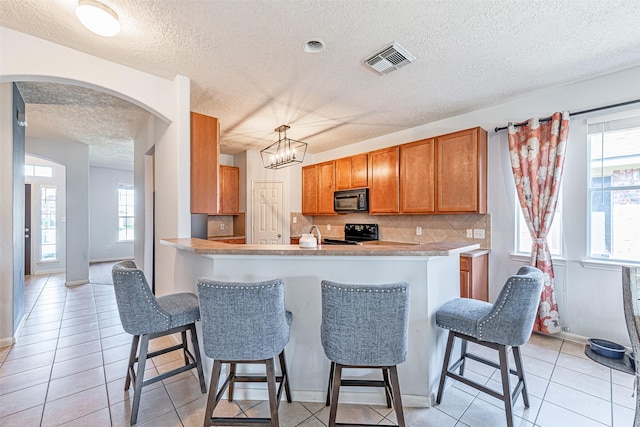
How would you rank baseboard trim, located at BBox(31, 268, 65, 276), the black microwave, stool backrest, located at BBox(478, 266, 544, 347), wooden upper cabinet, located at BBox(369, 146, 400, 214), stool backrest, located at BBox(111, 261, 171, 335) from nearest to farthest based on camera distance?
1. stool backrest, located at BBox(478, 266, 544, 347)
2. stool backrest, located at BBox(111, 261, 171, 335)
3. wooden upper cabinet, located at BBox(369, 146, 400, 214)
4. the black microwave
5. baseboard trim, located at BBox(31, 268, 65, 276)

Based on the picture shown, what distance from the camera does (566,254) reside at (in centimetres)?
304

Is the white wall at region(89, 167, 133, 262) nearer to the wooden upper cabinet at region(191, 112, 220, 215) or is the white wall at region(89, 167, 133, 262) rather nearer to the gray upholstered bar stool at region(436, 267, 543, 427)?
the wooden upper cabinet at region(191, 112, 220, 215)

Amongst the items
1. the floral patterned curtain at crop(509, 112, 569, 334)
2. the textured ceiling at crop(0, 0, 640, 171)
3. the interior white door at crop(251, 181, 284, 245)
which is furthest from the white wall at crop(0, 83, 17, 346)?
the floral patterned curtain at crop(509, 112, 569, 334)

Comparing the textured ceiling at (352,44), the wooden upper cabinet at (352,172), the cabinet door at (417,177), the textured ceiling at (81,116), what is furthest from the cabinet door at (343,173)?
the textured ceiling at (81,116)

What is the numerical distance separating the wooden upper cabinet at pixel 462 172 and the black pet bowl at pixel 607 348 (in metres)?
1.62

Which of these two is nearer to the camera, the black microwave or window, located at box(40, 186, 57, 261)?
the black microwave

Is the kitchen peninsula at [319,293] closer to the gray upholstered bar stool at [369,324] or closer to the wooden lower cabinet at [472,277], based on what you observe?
the gray upholstered bar stool at [369,324]

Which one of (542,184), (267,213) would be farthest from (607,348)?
(267,213)

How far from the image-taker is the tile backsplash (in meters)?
3.71

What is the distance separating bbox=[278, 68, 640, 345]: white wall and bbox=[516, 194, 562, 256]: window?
57 millimetres

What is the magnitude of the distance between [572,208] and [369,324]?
286 cm

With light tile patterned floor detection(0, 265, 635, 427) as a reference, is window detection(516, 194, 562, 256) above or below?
above

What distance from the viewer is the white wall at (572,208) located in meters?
2.76

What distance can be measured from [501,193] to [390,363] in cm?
287
